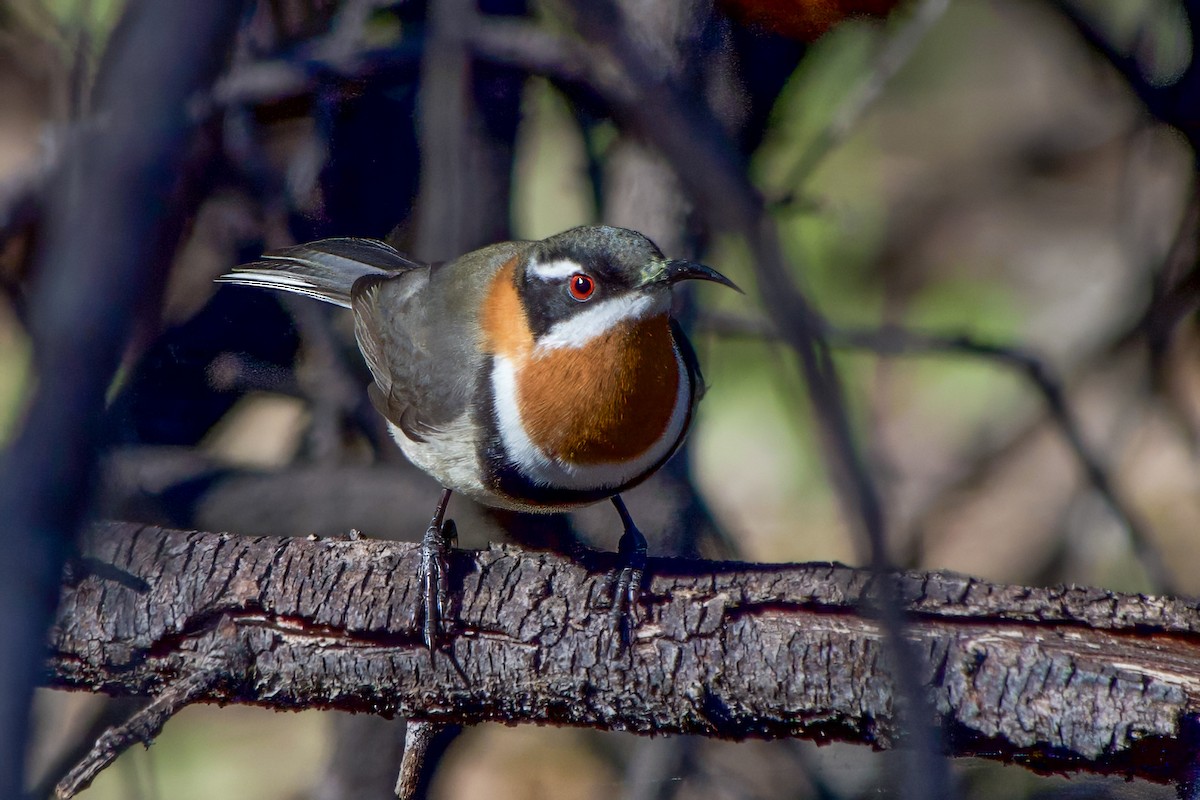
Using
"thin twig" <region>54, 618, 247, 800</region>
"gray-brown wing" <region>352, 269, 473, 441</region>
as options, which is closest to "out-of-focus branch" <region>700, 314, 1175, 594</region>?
"gray-brown wing" <region>352, 269, 473, 441</region>

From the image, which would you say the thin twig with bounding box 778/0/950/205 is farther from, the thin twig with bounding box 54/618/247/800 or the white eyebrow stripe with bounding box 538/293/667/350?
the thin twig with bounding box 54/618/247/800

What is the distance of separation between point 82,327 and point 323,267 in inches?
168

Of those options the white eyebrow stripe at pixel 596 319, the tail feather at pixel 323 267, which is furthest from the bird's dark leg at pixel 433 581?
the tail feather at pixel 323 267

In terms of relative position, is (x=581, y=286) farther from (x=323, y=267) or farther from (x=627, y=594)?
(x=323, y=267)

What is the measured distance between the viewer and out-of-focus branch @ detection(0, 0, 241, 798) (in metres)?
1.01

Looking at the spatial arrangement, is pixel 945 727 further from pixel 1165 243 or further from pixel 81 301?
pixel 1165 243

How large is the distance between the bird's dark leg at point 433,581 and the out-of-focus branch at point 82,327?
2292 mm

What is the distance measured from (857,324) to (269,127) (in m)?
4.57

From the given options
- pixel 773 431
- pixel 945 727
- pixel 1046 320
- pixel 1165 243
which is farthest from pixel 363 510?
pixel 1046 320

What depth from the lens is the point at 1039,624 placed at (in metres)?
3.15

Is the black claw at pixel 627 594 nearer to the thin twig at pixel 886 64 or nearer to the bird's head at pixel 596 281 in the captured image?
the bird's head at pixel 596 281

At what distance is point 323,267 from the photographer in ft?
17.0

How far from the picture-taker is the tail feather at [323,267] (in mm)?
5086

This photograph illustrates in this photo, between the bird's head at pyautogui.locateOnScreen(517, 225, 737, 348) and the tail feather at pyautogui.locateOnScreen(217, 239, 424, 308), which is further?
the tail feather at pyautogui.locateOnScreen(217, 239, 424, 308)
